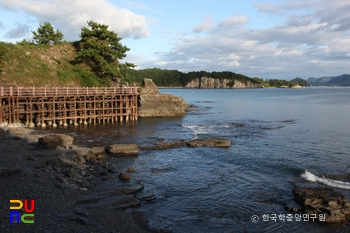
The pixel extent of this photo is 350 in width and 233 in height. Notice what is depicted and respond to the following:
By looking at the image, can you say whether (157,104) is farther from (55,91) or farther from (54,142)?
(54,142)

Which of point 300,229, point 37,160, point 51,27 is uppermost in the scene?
point 51,27

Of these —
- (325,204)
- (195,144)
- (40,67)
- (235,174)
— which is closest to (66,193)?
(235,174)

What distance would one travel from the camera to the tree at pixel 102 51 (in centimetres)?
5109

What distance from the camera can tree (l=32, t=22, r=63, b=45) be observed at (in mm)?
59625

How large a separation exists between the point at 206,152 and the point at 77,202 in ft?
46.6

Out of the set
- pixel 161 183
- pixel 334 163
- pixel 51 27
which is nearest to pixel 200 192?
pixel 161 183

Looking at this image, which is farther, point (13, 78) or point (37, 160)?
point (13, 78)

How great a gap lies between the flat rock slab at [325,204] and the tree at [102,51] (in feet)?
139

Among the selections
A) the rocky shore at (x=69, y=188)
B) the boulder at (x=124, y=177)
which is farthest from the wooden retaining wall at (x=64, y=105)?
the boulder at (x=124, y=177)

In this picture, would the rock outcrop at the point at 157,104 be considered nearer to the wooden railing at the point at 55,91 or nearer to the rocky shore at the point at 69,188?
the wooden railing at the point at 55,91

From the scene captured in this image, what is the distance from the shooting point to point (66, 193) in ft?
45.5

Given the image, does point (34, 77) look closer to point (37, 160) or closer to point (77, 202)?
point (37, 160)

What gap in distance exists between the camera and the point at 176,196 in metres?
15.5

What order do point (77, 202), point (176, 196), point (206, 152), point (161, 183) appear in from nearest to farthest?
point (77, 202) → point (176, 196) → point (161, 183) → point (206, 152)
